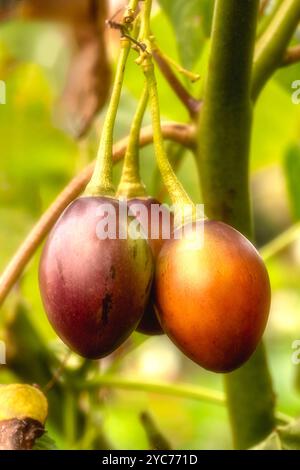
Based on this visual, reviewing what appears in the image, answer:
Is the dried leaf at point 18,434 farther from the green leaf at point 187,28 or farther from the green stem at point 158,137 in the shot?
the green leaf at point 187,28

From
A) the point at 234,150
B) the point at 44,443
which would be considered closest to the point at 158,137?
the point at 234,150

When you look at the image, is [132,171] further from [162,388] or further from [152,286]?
[162,388]

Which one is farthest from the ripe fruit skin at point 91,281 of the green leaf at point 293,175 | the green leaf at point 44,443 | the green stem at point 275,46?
the green leaf at point 293,175

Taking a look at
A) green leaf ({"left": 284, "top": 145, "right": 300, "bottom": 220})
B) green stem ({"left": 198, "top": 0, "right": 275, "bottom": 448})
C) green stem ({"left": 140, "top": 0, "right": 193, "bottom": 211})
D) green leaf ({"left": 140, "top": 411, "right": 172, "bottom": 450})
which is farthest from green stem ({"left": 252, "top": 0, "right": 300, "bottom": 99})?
green leaf ({"left": 284, "top": 145, "right": 300, "bottom": 220})

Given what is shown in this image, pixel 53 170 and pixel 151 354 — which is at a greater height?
pixel 53 170
